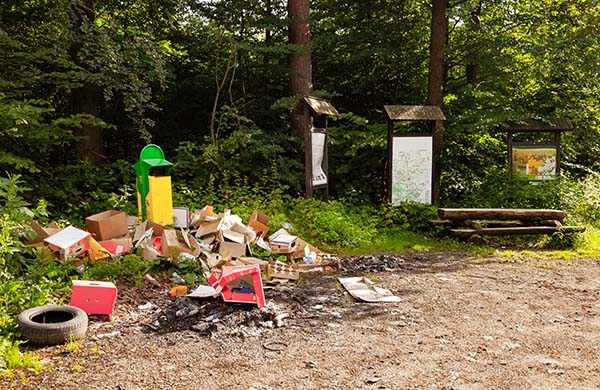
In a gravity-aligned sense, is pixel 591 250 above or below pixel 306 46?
below

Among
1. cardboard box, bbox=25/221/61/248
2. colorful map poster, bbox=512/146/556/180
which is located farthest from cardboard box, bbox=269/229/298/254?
colorful map poster, bbox=512/146/556/180

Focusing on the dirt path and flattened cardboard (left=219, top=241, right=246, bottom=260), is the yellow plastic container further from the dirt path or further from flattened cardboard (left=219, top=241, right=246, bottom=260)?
the dirt path

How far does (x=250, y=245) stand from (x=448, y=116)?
7.40 m

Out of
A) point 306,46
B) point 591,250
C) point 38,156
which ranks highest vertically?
point 306,46

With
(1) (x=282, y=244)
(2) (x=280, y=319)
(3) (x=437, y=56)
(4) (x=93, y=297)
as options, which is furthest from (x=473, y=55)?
(4) (x=93, y=297)

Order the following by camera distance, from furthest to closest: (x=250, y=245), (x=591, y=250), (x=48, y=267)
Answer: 1. (x=591, y=250)
2. (x=250, y=245)
3. (x=48, y=267)

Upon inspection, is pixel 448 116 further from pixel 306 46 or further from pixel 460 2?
pixel 306 46

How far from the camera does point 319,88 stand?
14172 millimetres

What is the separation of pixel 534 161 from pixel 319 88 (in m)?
5.78

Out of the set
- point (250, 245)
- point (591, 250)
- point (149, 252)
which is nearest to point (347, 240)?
point (250, 245)

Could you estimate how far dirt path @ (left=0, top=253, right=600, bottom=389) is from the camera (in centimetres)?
365

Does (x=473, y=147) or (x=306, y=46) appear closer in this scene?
(x=306, y=46)

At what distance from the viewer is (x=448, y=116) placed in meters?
12.9

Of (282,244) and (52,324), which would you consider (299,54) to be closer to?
(282,244)
